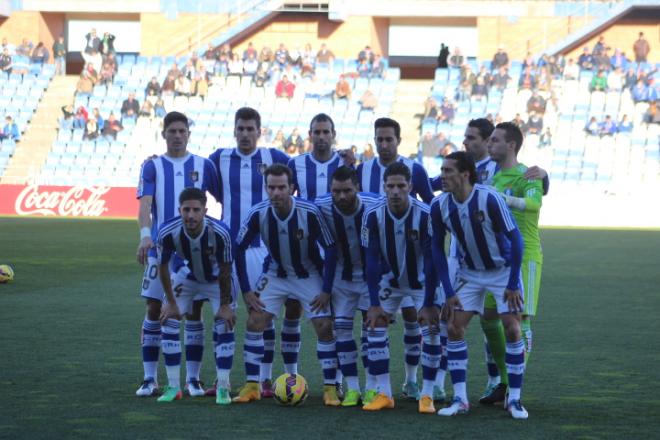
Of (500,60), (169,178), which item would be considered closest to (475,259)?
(169,178)

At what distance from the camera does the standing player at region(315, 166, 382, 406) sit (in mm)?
7680

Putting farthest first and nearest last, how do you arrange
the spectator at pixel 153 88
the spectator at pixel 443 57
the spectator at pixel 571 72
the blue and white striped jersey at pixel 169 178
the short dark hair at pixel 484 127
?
the spectator at pixel 443 57 < the spectator at pixel 153 88 < the spectator at pixel 571 72 < the blue and white striped jersey at pixel 169 178 < the short dark hair at pixel 484 127

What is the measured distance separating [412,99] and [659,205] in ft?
31.0

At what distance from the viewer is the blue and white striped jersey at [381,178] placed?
8.41 meters

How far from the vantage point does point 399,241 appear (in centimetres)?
761

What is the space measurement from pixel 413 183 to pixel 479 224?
49.3 inches

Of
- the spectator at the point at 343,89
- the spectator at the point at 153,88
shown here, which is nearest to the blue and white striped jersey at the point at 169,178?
the spectator at the point at 343,89

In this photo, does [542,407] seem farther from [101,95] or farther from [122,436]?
[101,95]

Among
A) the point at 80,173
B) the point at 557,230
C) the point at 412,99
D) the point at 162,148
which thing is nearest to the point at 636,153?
the point at 557,230

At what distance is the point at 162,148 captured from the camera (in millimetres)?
34438

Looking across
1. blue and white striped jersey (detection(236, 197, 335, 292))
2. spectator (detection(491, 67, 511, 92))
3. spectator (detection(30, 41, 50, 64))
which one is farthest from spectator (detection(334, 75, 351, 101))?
blue and white striped jersey (detection(236, 197, 335, 292))

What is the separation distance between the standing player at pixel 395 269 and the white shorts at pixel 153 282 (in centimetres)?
131

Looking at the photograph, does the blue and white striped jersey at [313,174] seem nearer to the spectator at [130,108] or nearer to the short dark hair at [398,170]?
the short dark hair at [398,170]

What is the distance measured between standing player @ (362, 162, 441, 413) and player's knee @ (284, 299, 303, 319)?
0.62 metres
